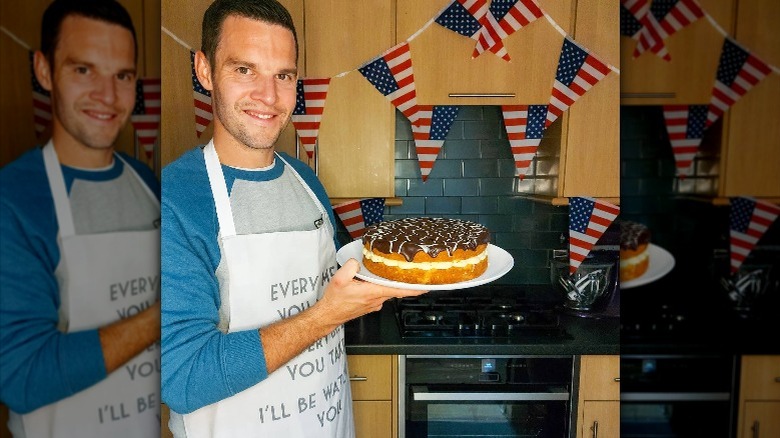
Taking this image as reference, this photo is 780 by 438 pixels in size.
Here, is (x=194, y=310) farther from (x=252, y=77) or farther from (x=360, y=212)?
(x=360, y=212)

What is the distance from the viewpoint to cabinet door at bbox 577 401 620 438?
820mm

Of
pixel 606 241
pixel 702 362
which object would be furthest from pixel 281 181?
pixel 702 362

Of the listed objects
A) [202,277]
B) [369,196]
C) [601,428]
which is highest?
[369,196]

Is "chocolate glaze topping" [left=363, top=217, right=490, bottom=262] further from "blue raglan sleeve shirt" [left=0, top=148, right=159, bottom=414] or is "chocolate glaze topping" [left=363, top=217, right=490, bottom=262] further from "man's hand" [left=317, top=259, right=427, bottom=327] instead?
"blue raglan sleeve shirt" [left=0, top=148, right=159, bottom=414]

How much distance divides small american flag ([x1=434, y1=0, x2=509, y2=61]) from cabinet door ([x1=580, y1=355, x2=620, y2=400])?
552 mm

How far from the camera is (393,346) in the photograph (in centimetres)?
95

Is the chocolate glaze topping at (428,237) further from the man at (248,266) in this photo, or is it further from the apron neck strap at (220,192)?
the apron neck strap at (220,192)

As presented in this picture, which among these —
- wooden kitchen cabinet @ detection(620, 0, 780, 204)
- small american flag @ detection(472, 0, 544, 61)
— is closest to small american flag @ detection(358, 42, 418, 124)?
small american flag @ detection(472, 0, 544, 61)

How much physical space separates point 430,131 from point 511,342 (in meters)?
0.43

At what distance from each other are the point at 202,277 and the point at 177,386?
138mm

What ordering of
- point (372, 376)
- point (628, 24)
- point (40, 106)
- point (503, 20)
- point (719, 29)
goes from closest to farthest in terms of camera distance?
point (40, 106), point (719, 29), point (628, 24), point (503, 20), point (372, 376)

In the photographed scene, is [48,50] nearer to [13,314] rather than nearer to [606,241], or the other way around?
[13,314]

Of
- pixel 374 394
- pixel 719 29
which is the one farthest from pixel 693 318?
pixel 374 394

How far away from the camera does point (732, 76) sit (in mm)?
525
